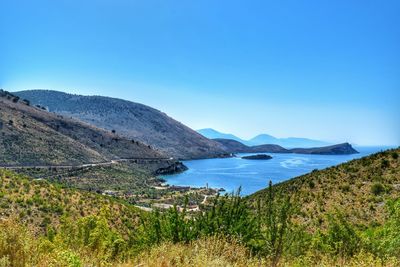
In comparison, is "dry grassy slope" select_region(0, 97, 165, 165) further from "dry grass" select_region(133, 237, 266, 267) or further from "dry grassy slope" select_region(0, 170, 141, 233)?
"dry grass" select_region(133, 237, 266, 267)

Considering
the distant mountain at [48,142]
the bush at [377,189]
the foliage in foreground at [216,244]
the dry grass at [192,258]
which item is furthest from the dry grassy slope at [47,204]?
the distant mountain at [48,142]

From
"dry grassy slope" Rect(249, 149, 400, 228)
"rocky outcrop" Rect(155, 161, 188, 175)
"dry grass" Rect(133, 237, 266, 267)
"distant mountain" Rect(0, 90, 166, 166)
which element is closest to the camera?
"dry grass" Rect(133, 237, 266, 267)

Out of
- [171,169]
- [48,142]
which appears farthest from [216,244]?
[171,169]

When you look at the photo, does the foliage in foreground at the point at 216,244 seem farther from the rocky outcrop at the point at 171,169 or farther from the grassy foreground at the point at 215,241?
the rocky outcrop at the point at 171,169

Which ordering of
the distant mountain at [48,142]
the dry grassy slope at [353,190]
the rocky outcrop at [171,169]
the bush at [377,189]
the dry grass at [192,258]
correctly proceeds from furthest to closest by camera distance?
the rocky outcrop at [171,169], the distant mountain at [48,142], the bush at [377,189], the dry grassy slope at [353,190], the dry grass at [192,258]

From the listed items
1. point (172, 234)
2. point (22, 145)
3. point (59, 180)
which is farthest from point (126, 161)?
point (172, 234)

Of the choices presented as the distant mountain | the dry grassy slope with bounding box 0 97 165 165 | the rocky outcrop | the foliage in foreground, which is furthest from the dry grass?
the rocky outcrop

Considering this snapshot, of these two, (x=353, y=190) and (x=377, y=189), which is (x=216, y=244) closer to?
(x=377, y=189)
